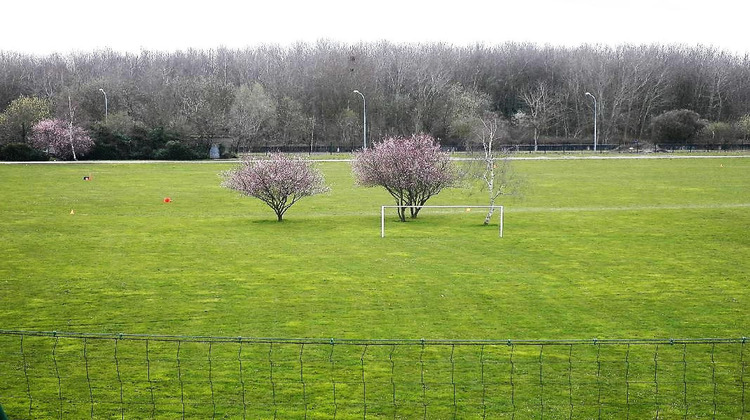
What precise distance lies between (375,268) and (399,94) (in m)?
103

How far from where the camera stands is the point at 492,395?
1264 cm

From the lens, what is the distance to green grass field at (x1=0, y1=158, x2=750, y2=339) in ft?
56.2

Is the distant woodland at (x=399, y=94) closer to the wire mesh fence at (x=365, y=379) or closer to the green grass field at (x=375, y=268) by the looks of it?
the green grass field at (x=375, y=268)

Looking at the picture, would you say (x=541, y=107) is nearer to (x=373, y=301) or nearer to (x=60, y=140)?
(x=60, y=140)

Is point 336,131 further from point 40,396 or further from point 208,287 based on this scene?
point 40,396

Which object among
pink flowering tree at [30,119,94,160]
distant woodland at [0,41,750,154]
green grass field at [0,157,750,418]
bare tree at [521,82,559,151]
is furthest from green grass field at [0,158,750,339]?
bare tree at [521,82,559,151]

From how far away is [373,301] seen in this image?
1917 centimetres

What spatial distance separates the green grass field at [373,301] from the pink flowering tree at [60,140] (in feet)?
153

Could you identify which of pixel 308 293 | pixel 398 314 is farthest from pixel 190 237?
pixel 398 314

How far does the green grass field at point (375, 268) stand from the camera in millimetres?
17141

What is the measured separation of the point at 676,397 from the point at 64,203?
3731cm

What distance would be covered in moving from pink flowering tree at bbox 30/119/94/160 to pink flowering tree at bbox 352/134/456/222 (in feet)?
189

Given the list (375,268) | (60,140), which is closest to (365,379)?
(375,268)

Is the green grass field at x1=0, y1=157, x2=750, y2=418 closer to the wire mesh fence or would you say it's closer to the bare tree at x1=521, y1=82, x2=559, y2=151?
the wire mesh fence
